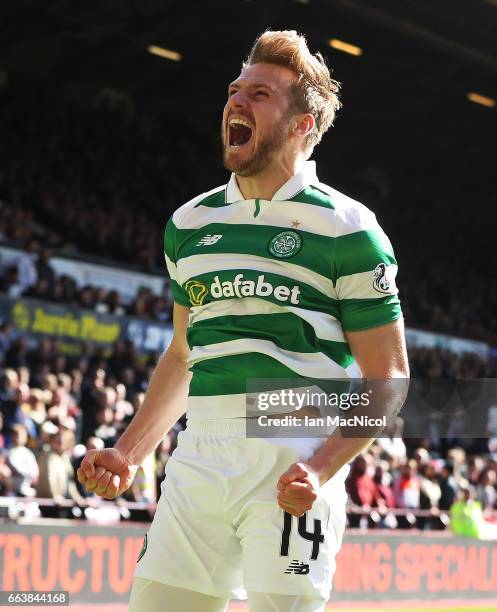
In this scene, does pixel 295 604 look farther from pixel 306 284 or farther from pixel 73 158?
pixel 73 158

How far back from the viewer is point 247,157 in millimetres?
3152

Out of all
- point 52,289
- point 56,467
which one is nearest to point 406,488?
point 52,289

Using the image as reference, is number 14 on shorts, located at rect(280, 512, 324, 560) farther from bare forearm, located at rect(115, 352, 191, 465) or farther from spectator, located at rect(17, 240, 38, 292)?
spectator, located at rect(17, 240, 38, 292)

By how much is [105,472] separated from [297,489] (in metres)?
0.64

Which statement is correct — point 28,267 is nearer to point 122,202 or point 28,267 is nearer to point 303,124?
point 122,202

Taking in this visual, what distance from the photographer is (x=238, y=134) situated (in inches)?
125

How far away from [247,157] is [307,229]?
9.9 inches

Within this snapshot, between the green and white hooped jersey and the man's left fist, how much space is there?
1.01 feet

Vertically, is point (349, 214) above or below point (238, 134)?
below

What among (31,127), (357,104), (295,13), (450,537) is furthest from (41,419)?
(357,104)

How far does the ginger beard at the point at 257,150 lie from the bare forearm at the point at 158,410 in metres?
0.57

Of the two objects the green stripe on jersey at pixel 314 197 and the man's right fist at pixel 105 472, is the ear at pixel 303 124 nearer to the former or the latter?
the green stripe on jersey at pixel 314 197

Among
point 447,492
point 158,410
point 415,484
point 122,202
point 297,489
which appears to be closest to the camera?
point 297,489

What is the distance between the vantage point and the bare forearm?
10.7ft
